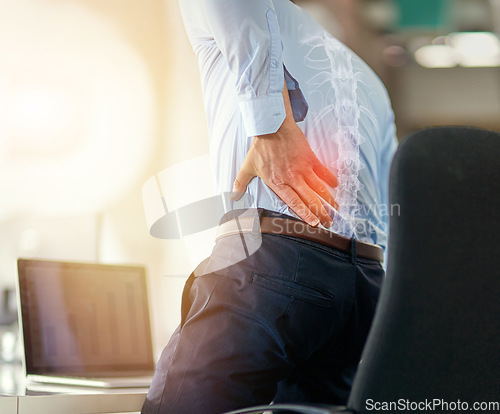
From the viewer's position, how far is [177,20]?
159cm

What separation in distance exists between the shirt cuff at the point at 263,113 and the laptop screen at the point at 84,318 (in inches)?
34.2

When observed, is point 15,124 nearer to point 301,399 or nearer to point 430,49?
point 301,399

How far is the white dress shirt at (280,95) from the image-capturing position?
3.25ft

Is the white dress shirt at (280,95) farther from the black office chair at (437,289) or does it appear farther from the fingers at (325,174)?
the black office chair at (437,289)

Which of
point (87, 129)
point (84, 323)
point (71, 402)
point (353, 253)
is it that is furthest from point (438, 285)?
point (87, 129)

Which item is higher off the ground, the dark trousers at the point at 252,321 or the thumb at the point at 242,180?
the thumb at the point at 242,180

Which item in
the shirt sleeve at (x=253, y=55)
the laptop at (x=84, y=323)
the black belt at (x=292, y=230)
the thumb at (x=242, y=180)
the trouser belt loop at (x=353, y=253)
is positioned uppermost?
the shirt sleeve at (x=253, y=55)

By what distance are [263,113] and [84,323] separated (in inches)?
37.9

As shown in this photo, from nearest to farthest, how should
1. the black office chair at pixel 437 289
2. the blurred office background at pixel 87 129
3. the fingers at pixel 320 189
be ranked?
1. the black office chair at pixel 437 289
2. the fingers at pixel 320 189
3. the blurred office background at pixel 87 129

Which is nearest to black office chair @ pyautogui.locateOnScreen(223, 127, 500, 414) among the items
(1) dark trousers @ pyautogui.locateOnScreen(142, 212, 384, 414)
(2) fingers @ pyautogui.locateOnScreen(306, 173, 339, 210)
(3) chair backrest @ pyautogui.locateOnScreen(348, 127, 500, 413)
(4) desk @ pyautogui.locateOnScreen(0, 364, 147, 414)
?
(3) chair backrest @ pyautogui.locateOnScreen(348, 127, 500, 413)

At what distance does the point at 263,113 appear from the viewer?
99 cm

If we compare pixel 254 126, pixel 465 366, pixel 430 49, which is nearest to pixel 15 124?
pixel 254 126

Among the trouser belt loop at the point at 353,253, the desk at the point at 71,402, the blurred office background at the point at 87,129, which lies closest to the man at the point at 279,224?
the trouser belt loop at the point at 353,253

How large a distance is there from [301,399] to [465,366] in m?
0.48
